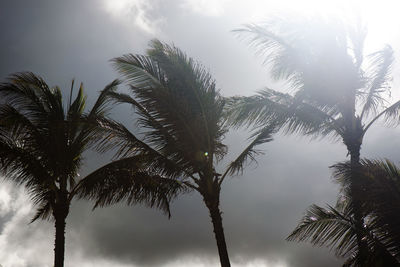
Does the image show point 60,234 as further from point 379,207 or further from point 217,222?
point 379,207

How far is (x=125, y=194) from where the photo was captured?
9.30 m

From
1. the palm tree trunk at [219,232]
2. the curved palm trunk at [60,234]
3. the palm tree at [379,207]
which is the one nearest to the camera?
the palm tree at [379,207]

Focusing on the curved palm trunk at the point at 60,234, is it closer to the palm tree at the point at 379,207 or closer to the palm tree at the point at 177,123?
the palm tree at the point at 177,123

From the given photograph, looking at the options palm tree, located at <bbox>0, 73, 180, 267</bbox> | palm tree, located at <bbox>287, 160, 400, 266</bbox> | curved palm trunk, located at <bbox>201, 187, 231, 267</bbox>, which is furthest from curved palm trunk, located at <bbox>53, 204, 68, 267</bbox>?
palm tree, located at <bbox>287, 160, 400, 266</bbox>

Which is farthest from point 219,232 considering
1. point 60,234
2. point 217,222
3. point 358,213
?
point 60,234

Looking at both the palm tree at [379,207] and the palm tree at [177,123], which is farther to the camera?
the palm tree at [177,123]

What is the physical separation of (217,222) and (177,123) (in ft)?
7.73

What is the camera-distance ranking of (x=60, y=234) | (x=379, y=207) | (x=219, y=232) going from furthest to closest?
(x=60, y=234) → (x=219, y=232) → (x=379, y=207)

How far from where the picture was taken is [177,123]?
8383 mm

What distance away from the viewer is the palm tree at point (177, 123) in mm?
8344

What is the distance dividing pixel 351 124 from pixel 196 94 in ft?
12.4

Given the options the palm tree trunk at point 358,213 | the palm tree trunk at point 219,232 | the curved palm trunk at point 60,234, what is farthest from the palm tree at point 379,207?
the curved palm trunk at point 60,234

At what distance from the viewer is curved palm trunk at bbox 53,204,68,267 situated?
8.88 metres

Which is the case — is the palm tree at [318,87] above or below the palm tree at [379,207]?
above
